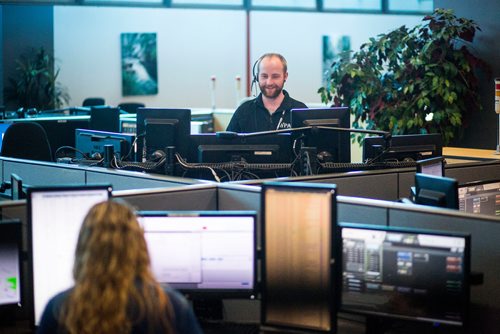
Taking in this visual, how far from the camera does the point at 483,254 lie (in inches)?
112

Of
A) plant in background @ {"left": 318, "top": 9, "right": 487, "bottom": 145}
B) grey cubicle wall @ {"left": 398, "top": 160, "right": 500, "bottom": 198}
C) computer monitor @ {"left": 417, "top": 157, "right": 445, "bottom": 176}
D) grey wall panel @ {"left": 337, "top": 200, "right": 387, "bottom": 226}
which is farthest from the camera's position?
plant in background @ {"left": 318, "top": 9, "right": 487, "bottom": 145}

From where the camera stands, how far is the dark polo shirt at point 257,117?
509cm

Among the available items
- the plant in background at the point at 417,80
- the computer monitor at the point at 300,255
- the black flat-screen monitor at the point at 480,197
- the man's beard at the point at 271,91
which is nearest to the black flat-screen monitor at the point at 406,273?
the computer monitor at the point at 300,255

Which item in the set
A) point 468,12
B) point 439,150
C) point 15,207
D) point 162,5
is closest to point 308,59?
point 162,5

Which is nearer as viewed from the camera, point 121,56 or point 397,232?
point 397,232

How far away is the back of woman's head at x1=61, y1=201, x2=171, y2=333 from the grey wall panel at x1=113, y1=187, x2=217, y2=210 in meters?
1.08

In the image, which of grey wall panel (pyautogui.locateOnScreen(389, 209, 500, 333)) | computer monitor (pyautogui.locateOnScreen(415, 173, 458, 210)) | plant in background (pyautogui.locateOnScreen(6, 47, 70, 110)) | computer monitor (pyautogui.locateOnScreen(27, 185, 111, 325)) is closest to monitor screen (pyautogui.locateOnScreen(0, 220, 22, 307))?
computer monitor (pyautogui.locateOnScreen(27, 185, 111, 325))

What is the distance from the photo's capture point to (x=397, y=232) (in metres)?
2.73

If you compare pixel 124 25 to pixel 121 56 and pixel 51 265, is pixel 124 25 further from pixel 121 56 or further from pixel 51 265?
pixel 51 265

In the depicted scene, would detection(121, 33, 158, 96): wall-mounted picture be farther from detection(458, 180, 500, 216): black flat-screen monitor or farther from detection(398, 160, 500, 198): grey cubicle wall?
detection(458, 180, 500, 216): black flat-screen monitor

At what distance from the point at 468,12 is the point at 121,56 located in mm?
6664

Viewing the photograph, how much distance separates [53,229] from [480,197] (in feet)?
6.50

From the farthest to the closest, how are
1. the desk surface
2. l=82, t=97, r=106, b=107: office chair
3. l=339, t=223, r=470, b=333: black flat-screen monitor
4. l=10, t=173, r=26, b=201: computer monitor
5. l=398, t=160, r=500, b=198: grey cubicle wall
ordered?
l=82, t=97, r=106, b=107: office chair
the desk surface
l=398, t=160, r=500, b=198: grey cubicle wall
l=10, t=173, r=26, b=201: computer monitor
l=339, t=223, r=470, b=333: black flat-screen monitor

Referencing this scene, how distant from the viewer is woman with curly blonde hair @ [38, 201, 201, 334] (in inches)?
79.7
